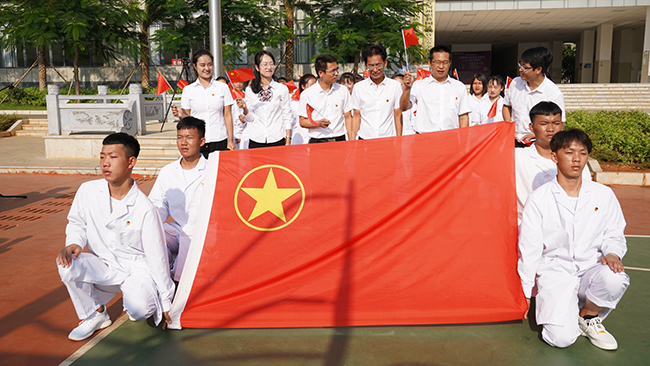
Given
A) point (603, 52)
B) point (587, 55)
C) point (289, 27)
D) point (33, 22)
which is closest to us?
point (33, 22)

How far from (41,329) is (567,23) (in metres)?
28.9

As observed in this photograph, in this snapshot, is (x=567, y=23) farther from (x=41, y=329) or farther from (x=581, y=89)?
(x=41, y=329)

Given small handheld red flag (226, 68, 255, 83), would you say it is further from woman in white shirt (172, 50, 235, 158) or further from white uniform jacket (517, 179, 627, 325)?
white uniform jacket (517, 179, 627, 325)

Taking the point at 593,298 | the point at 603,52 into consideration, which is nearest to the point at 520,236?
the point at 593,298

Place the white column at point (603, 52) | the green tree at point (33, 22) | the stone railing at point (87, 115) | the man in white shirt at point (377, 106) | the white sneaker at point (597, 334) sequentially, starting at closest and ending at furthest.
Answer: the white sneaker at point (597, 334), the man in white shirt at point (377, 106), the stone railing at point (87, 115), the green tree at point (33, 22), the white column at point (603, 52)

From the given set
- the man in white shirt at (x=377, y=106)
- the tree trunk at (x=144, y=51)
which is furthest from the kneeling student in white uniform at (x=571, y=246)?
the tree trunk at (x=144, y=51)

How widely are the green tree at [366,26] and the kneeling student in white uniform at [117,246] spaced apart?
526 inches

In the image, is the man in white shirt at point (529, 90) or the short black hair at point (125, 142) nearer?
the short black hair at point (125, 142)

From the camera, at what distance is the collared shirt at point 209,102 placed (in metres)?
5.62

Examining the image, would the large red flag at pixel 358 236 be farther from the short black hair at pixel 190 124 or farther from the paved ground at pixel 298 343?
the short black hair at pixel 190 124

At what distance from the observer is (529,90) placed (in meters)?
4.49

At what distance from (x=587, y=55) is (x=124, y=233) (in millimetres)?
32065

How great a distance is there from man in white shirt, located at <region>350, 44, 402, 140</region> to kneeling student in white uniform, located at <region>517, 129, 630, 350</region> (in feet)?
7.13

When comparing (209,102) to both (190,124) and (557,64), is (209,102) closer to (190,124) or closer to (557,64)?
(190,124)
